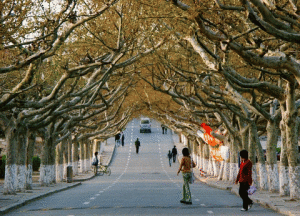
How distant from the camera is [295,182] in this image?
69.3 feet

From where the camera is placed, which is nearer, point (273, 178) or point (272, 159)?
point (273, 178)

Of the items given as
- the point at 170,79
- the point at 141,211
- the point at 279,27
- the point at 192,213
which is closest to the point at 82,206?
the point at 141,211

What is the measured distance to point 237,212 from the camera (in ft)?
58.9

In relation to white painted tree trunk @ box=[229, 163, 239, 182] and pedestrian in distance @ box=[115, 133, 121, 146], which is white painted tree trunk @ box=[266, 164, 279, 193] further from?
pedestrian in distance @ box=[115, 133, 121, 146]

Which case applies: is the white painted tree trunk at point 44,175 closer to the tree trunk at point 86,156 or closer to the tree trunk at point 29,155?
the tree trunk at point 29,155

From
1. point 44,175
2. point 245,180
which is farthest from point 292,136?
point 44,175

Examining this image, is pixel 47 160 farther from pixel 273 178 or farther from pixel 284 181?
pixel 284 181

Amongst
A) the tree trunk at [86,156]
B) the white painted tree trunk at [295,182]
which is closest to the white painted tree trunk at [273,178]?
the white painted tree trunk at [295,182]

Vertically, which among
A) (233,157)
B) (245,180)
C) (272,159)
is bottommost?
(245,180)

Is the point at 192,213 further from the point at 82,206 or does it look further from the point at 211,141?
the point at 211,141

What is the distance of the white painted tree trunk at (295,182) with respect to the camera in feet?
68.7

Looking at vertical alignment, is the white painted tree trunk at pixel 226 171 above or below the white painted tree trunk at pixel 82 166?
below

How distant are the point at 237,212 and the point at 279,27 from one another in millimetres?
5412

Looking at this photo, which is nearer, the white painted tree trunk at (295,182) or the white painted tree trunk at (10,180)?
the white painted tree trunk at (295,182)
